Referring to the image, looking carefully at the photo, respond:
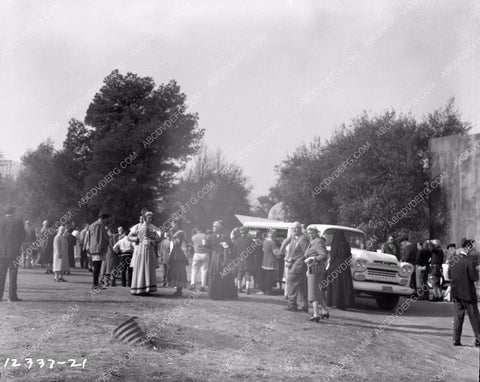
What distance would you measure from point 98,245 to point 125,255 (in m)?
1.63

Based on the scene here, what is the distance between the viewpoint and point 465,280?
457 inches

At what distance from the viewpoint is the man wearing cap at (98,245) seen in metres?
15.5

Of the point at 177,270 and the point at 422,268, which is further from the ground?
the point at 422,268

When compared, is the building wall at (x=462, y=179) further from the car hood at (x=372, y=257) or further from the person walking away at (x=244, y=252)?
the person walking away at (x=244, y=252)

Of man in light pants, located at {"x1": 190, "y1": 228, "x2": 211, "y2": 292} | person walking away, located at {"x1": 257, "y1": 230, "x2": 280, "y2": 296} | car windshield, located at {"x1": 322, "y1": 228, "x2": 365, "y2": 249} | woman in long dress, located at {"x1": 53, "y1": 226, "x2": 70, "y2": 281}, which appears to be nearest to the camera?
man in light pants, located at {"x1": 190, "y1": 228, "x2": 211, "y2": 292}

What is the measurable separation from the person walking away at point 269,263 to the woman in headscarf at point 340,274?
2.83 metres

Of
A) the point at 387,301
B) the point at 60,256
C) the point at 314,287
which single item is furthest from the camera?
the point at 60,256

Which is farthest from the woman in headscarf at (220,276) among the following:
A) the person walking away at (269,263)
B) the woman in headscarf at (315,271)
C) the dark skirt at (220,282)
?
the woman in headscarf at (315,271)

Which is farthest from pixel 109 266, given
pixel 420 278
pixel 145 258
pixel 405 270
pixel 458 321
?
pixel 458 321

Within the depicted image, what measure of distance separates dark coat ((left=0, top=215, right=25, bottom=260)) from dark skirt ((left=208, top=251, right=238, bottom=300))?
4.32 m

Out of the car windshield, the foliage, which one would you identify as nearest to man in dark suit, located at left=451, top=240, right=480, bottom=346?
the car windshield

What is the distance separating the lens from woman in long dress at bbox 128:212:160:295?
1423 centimetres

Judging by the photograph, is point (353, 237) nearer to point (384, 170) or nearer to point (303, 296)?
point (303, 296)

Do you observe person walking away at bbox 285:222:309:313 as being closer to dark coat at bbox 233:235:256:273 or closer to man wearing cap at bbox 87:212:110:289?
dark coat at bbox 233:235:256:273
